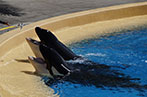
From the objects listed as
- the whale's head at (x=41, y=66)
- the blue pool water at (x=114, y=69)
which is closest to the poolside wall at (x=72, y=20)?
the blue pool water at (x=114, y=69)

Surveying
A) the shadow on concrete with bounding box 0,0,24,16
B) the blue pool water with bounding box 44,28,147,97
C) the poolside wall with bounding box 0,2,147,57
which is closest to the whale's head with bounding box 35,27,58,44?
the blue pool water with bounding box 44,28,147,97

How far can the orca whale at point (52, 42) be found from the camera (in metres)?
6.25

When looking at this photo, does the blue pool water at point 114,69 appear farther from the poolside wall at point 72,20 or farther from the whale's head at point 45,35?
the poolside wall at point 72,20

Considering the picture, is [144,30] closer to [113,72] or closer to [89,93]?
[113,72]

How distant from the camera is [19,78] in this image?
248 inches

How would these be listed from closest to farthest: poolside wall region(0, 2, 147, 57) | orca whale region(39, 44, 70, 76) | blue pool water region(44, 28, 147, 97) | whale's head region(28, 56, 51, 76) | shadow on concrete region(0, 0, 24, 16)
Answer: blue pool water region(44, 28, 147, 97) → orca whale region(39, 44, 70, 76) → whale's head region(28, 56, 51, 76) → poolside wall region(0, 2, 147, 57) → shadow on concrete region(0, 0, 24, 16)

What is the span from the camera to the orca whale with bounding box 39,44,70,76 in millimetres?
5969

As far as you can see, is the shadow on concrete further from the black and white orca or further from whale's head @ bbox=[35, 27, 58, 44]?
the black and white orca

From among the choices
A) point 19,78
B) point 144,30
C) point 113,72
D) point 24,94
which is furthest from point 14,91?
point 144,30

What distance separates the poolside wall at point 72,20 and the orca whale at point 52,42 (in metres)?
1.48

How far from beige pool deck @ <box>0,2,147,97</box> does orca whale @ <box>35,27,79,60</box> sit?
66 cm

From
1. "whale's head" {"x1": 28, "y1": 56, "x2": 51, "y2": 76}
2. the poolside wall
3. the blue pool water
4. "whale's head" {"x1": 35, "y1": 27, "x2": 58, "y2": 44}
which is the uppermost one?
"whale's head" {"x1": 35, "y1": 27, "x2": 58, "y2": 44}

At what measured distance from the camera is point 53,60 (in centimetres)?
602

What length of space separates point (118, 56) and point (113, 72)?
1.31 meters
